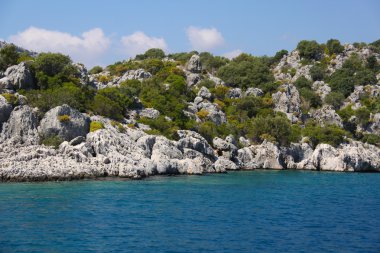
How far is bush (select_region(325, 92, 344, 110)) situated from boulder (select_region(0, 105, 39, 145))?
247ft

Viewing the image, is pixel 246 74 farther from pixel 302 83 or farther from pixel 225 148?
pixel 225 148

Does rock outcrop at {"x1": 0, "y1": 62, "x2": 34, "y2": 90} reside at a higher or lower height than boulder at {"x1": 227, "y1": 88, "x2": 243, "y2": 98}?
lower

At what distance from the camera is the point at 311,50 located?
140125mm

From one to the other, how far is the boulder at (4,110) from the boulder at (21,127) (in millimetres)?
722

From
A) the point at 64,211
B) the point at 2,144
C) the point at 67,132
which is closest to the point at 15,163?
the point at 2,144

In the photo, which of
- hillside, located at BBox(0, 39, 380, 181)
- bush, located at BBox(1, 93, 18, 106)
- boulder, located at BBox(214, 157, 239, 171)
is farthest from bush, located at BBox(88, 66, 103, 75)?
bush, located at BBox(1, 93, 18, 106)

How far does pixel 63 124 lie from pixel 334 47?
101726 millimetres

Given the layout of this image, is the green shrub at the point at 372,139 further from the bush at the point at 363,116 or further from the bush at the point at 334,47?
the bush at the point at 334,47

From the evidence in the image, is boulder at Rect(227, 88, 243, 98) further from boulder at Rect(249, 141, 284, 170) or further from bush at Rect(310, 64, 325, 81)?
boulder at Rect(249, 141, 284, 170)

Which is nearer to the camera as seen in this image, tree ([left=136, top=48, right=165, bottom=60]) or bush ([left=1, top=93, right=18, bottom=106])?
bush ([left=1, top=93, right=18, bottom=106])

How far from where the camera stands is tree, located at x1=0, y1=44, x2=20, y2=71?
249ft

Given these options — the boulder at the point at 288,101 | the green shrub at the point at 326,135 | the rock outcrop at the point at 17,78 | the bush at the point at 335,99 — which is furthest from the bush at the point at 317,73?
the rock outcrop at the point at 17,78

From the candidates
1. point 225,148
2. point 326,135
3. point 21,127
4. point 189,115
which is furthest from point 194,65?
point 21,127

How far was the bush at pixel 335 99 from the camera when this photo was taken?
113 m
